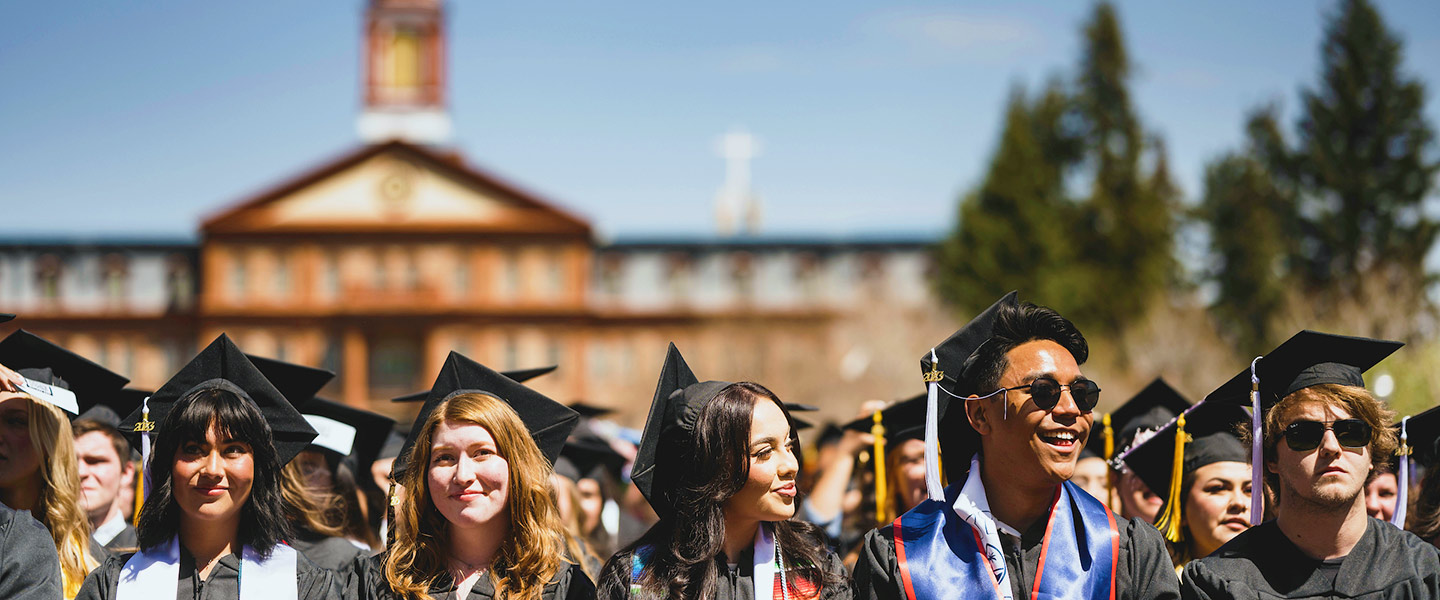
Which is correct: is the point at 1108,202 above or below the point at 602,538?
above

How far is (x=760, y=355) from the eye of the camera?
39.7 metres

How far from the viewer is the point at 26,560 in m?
3.72

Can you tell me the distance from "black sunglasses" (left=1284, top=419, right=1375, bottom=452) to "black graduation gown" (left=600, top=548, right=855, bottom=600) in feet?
4.15

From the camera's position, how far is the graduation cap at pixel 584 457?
22.8ft

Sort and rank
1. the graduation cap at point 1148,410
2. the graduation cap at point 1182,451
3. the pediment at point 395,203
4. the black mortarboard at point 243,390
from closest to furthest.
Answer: the black mortarboard at point 243,390, the graduation cap at point 1182,451, the graduation cap at point 1148,410, the pediment at point 395,203

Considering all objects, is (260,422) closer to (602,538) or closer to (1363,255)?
(602,538)

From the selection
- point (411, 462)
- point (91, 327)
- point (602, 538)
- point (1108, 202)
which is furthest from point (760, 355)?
point (411, 462)

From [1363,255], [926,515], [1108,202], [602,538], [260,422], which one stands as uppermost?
[1108,202]

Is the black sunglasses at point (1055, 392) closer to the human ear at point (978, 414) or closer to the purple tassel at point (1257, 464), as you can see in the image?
the human ear at point (978, 414)

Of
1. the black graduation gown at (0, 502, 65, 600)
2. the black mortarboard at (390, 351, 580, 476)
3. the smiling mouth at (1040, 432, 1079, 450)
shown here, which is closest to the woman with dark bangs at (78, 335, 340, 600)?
the black graduation gown at (0, 502, 65, 600)

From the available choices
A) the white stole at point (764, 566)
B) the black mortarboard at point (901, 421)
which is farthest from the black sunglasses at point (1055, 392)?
the black mortarboard at point (901, 421)

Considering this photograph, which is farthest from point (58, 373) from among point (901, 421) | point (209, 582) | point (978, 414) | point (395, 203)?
point (395, 203)

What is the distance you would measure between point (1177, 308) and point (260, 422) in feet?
105

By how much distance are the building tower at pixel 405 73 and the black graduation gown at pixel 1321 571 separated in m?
54.9
